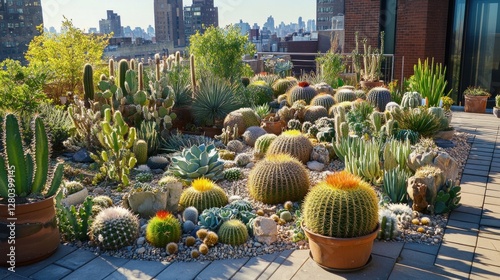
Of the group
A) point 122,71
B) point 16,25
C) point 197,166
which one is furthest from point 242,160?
point 16,25

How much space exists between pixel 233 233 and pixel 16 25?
2077 inches

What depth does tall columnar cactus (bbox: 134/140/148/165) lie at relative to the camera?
686cm

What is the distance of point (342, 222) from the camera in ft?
12.3

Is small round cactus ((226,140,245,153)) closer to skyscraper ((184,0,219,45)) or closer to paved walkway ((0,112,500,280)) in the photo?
paved walkway ((0,112,500,280))

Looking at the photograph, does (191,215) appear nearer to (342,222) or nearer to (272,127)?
(342,222)

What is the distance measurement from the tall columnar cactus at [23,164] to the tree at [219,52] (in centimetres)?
717

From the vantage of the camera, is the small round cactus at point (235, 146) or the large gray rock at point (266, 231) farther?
the small round cactus at point (235, 146)

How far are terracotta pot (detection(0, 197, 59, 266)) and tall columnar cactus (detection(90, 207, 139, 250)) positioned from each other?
1.32ft

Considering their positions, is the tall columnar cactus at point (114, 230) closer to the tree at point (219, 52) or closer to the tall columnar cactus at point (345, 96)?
the tall columnar cactus at point (345, 96)

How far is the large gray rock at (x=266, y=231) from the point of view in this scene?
4.30 meters

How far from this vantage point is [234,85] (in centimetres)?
1011

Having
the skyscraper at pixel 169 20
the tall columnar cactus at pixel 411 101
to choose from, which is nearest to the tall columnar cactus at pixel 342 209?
the tall columnar cactus at pixel 411 101

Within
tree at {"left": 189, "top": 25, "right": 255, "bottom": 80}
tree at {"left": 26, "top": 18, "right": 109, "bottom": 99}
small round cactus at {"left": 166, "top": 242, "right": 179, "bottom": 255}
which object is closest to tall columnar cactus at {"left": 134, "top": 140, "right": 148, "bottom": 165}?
small round cactus at {"left": 166, "top": 242, "right": 179, "bottom": 255}

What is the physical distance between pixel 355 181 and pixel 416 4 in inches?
439
